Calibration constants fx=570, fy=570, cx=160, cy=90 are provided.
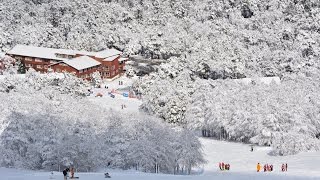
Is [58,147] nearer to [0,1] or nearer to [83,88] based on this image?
[83,88]

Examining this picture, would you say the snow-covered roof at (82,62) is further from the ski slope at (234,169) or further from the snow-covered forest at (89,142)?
the snow-covered forest at (89,142)

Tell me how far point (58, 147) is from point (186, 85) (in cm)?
4132

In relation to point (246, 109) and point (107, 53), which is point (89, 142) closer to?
point (246, 109)

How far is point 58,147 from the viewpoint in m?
47.3

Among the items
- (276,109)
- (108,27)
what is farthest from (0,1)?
(276,109)

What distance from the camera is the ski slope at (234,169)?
42000 millimetres

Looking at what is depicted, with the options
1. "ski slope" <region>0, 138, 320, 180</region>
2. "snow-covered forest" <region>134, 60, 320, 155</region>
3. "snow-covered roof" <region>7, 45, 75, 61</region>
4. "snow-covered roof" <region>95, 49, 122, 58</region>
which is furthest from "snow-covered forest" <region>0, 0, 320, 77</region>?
"ski slope" <region>0, 138, 320, 180</region>

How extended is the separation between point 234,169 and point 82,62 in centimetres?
5407

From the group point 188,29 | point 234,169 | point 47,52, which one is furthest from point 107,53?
point 234,169

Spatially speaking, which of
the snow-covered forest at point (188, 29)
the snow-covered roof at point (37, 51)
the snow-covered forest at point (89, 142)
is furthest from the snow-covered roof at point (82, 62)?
the snow-covered forest at point (89, 142)

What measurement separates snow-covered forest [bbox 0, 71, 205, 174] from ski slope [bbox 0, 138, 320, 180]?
2.51 metres

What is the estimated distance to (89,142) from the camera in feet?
162

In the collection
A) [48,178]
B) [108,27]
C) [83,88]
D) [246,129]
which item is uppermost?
[108,27]

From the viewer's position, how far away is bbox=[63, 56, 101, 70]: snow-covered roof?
10031cm
